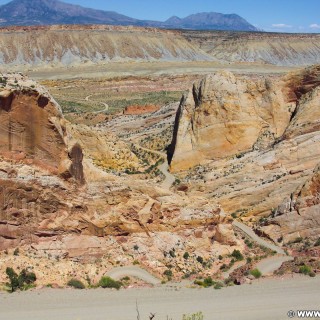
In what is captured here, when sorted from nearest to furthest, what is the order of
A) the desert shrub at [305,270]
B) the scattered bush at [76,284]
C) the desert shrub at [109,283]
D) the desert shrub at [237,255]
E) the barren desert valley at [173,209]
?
the barren desert valley at [173,209] → the scattered bush at [76,284] → the desert shrub at [109,283] → the desert shrub at [305,270] → the desert shrub at [237,255]

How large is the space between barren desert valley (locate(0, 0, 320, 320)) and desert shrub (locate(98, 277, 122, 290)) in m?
0.06

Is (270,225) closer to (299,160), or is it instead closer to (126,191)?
(299,160)

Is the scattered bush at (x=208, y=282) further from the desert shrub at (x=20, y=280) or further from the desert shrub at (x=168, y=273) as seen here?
the desert shrub at (x=20, y=280)

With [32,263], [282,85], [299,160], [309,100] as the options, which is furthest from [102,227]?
[282,85]

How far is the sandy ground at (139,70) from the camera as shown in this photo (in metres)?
149

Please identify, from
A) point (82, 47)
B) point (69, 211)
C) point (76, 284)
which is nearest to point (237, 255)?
point (69, 211)

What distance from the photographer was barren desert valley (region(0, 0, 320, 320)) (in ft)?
75.7

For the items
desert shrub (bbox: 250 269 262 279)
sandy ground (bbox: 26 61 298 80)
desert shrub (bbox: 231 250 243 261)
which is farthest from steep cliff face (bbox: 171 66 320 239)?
sandy ground (bbox: 26 61 298 80)

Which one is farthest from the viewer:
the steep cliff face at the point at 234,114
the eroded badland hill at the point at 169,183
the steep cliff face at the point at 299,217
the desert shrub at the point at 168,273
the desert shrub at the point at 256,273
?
the steep cliff face at the point at 234,114

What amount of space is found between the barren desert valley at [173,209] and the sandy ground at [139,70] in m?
99.0

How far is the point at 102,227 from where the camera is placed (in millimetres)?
27281

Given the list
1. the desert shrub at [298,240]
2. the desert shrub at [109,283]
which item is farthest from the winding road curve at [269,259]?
the desert shrub at [109,283]

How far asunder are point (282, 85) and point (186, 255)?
2692 cm

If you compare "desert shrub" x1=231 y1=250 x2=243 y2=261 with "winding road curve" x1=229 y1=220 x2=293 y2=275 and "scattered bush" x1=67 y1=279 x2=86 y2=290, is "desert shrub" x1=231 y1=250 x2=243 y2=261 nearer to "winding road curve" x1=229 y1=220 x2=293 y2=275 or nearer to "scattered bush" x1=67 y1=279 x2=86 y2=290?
"winding road curve" x1=229 y1=220 x2=293 y2=275
